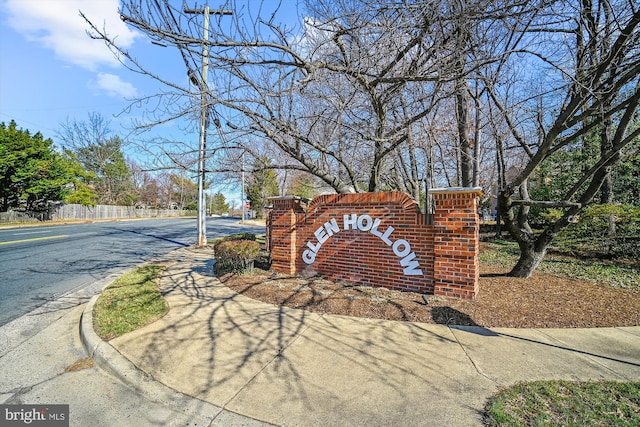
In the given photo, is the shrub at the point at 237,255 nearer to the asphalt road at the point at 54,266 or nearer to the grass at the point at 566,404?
the asphalt road at the point at 54,266

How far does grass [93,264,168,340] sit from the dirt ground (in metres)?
1.41

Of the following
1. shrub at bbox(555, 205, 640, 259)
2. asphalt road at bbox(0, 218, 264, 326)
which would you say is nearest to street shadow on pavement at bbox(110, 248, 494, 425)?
asphalt road at bbox(0, 218, 264, 326)

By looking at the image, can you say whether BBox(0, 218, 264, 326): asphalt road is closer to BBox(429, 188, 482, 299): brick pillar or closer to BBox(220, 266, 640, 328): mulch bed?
BBox(220, 266, 640, 328): mulch bed

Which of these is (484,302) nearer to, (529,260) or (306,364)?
(529,260)

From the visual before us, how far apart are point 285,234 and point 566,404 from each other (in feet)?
16.5

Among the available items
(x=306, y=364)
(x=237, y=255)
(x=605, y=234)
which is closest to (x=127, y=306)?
(x=237, y=255)

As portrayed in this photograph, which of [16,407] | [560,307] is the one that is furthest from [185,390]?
[560,307]

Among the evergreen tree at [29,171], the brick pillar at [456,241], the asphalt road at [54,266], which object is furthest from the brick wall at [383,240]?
the evergreen tree at [29,171]

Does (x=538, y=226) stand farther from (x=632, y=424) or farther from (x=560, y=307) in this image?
(x=632, y=424)

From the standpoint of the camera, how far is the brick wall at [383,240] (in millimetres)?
4707

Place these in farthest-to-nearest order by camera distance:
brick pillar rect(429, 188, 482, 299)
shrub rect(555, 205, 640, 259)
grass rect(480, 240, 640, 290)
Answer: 1. shrub rect(555, 205, 640, 259)
2. grass rect(480, 240, 640, 290)
3. brick pillar rect(429, 188, 482, 299)

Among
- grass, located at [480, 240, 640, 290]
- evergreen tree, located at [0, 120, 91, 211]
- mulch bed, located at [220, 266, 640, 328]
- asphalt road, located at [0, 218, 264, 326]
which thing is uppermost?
evergreen tree, located at [0, 120, 91, 211]

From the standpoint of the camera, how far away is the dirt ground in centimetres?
406

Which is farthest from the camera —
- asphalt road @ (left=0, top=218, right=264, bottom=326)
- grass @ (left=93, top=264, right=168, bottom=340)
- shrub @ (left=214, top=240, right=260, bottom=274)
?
shrub @ (left=214, top=240, right=260, bottom=274)
